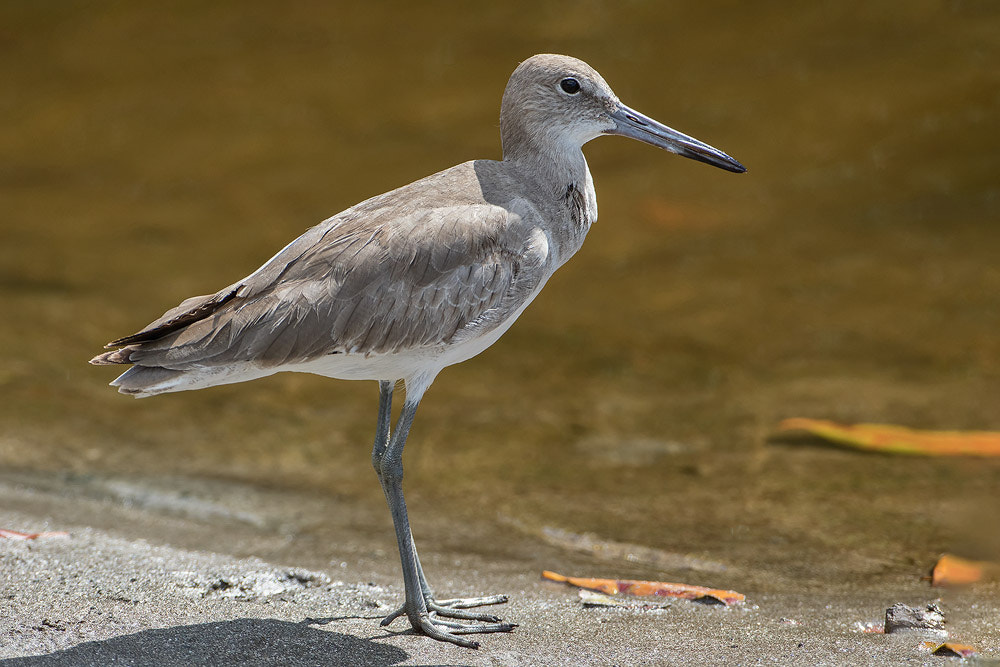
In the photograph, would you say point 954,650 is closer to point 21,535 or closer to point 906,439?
point 906,439

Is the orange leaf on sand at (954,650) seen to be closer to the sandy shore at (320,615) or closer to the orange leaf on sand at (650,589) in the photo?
the sandy shore at (320,615)

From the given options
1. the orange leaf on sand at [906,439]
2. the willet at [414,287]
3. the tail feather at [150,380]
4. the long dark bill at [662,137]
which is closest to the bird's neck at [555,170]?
the willet at [414,287]

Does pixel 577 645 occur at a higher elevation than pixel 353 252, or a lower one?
lower

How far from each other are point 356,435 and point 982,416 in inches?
157

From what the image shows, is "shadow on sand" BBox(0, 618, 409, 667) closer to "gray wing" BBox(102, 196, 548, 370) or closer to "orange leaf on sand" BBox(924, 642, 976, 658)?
"gray wing" BBox(102, 196, 548, 370)

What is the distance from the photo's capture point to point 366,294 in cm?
445

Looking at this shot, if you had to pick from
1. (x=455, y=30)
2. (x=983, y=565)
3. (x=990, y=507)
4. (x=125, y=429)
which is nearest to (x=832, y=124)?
(x=455, y=30)

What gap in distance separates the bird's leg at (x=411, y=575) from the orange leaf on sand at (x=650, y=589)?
440 millimetres

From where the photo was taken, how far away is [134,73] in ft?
45.2

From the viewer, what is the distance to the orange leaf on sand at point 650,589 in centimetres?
487

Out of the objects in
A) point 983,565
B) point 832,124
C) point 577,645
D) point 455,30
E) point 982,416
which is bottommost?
point 577,645

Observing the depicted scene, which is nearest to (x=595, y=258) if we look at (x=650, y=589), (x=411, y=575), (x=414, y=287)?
(x=650, y=589)

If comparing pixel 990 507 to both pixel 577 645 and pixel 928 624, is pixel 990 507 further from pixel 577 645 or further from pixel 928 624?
pixel 577 645

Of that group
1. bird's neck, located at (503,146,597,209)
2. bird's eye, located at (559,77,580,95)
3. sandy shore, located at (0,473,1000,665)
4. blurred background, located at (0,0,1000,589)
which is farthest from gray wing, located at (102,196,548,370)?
blurred background, located at (0,0,1000,589)
